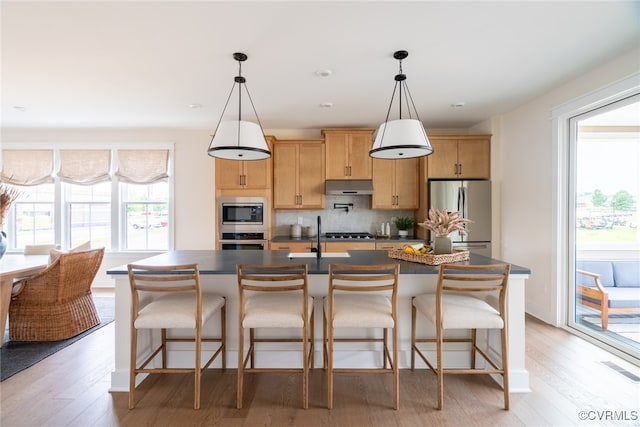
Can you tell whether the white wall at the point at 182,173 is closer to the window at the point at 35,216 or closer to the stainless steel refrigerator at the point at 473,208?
the window at the point at 35,216

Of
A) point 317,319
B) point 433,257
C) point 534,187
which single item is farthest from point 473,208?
point 317,319

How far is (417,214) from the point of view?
5.02 m

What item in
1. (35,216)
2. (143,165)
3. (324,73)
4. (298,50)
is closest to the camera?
(298,50)

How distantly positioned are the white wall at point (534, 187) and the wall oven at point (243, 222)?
3408mm

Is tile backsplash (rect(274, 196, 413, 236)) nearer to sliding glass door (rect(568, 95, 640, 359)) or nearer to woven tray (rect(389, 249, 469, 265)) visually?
sliding glass door (rect(568, 95, 640, 359))

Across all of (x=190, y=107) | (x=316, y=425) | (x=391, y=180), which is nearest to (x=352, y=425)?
(x=316, y=425)

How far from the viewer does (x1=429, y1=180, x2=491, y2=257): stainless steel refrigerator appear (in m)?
4.40

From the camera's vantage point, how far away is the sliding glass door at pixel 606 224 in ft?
9.34

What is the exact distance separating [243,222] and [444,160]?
308 centimetres

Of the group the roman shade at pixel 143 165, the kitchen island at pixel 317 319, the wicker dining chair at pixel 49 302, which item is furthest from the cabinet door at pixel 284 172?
the wicker dining chair at pixel 49 302

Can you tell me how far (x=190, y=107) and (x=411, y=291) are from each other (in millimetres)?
3453

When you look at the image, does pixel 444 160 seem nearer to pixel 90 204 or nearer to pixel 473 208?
pixel 473 208

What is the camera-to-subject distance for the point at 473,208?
4.40 m

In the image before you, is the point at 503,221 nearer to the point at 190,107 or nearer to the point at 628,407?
the point at 628,407
